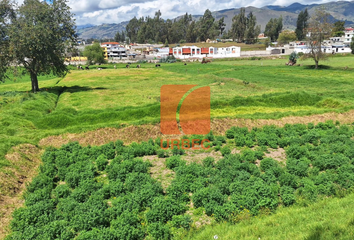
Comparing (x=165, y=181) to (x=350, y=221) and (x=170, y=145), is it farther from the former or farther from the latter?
(x=350, y=221)

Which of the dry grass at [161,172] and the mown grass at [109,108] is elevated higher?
the mown grass at [109,108]

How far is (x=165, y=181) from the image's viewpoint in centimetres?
1091

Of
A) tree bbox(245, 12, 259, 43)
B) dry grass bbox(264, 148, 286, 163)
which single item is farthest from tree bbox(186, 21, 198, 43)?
dry grass bbox(264, 148, 286, 163)

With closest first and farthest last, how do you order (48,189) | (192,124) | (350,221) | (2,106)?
(350,221) → (48,189) → (192,124) → (2,106)

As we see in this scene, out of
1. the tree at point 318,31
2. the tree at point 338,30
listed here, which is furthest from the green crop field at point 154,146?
the tree at point 338,30

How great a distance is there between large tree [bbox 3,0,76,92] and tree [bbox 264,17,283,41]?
136452 millimetres

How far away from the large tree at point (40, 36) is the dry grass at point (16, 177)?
16.9 metres

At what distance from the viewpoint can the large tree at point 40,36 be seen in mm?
26547

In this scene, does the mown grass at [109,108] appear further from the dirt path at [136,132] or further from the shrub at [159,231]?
the shrub at [159,231]

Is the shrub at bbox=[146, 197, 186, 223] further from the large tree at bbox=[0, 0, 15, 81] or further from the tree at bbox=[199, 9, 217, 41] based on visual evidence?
the tree at bbox=[199, 9, 217, 41]

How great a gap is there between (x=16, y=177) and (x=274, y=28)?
155 meters

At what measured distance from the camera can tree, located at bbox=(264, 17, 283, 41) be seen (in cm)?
14275

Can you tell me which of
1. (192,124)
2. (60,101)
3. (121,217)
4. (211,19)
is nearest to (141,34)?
(211,19)

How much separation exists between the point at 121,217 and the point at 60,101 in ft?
77.2
